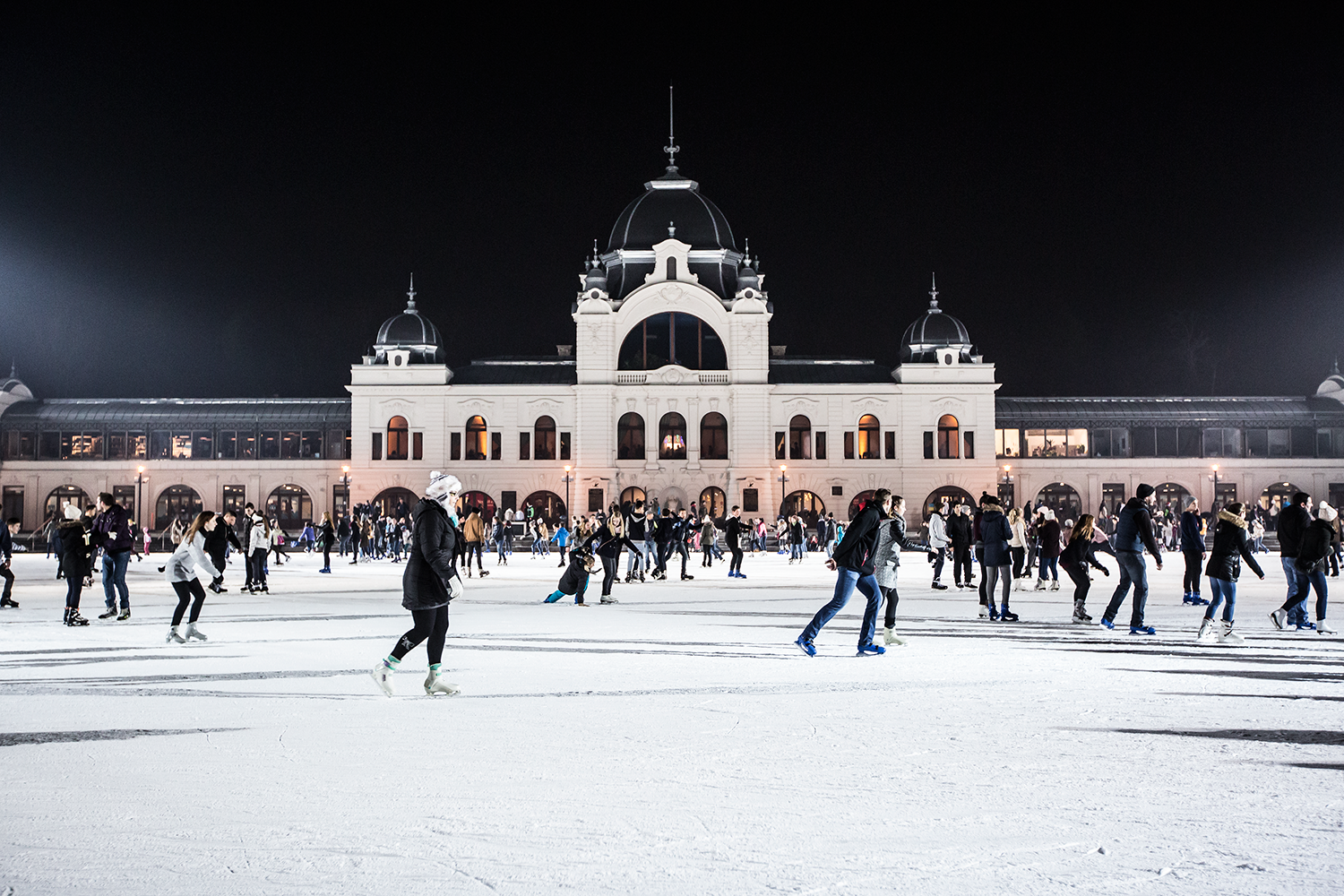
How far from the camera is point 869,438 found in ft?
205

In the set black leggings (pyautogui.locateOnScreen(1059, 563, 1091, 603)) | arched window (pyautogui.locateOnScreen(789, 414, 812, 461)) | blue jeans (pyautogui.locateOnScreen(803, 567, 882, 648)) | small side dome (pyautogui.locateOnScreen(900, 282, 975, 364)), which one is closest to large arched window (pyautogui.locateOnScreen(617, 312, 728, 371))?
arched window (pyautogui.locateOnScreen(789, 414, 812, 461))

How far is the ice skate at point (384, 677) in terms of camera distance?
850 centimetres

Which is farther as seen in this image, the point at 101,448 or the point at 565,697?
the point at 101,448

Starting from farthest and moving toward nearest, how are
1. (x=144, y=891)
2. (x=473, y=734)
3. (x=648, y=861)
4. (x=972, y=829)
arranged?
(x=473, y=734)
(x=972, y=829)
(x=648, y=861)
(x=144, y=891)

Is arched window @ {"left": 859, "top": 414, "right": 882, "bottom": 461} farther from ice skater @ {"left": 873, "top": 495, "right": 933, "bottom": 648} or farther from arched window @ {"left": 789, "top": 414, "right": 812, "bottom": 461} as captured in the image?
ice skater @ {"left": 873, "top": 495, "right": 933, "bottom": 648}

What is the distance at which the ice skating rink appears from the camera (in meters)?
4.48

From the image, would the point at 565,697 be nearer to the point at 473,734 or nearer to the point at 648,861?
the point at 473,734

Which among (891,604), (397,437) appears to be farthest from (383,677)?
(397,437)

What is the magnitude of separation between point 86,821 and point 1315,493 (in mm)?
67310

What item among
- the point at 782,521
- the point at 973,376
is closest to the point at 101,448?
the point at 782,521

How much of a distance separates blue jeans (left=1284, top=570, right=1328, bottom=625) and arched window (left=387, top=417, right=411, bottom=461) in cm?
5302

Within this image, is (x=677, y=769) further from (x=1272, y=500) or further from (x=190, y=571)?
(x=1272, y=500)

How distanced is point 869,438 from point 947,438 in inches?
161

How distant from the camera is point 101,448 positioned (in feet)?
211
